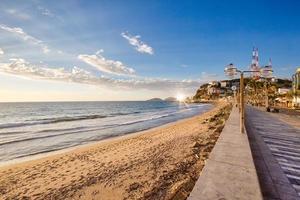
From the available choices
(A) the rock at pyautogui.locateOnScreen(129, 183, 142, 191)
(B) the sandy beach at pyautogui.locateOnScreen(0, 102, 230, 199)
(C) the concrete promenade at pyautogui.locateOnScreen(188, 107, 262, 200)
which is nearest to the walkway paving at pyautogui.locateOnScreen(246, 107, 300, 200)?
(C) the concrete promenade at pyautogui.locateOnScreen(188, 107, 262, 200)

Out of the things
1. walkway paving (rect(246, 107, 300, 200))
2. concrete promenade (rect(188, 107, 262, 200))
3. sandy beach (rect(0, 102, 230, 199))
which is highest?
concrete promenade (rect(188, 107, 262, 200))

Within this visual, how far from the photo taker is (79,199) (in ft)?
19.2

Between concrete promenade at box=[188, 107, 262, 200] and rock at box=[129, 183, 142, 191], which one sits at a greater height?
concrete promenade at box=[188, 107, 262, 200]

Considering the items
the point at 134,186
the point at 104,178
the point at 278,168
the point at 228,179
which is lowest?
the point at 104,178

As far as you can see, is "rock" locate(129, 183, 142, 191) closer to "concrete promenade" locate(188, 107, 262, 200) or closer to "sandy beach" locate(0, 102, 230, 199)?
"sandy beach" locate(0, 102, 230, 199)

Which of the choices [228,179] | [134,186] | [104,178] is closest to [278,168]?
[228,179]

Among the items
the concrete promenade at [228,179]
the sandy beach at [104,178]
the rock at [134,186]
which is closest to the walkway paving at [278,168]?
the concrete promenade at [228,179]

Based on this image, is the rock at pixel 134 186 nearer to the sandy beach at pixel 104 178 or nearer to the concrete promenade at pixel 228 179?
the sandy beach at pixel 104 178

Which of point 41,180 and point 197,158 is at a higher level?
point 197,158

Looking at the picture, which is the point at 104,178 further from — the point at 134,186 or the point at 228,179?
the point at 228,179

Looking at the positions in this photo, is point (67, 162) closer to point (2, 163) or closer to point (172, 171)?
point (2, 163)

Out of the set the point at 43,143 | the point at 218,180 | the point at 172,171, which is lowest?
the point at 43,143

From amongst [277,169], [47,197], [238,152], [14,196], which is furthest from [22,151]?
[277,169]

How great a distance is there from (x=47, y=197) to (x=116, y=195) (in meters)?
2.23
